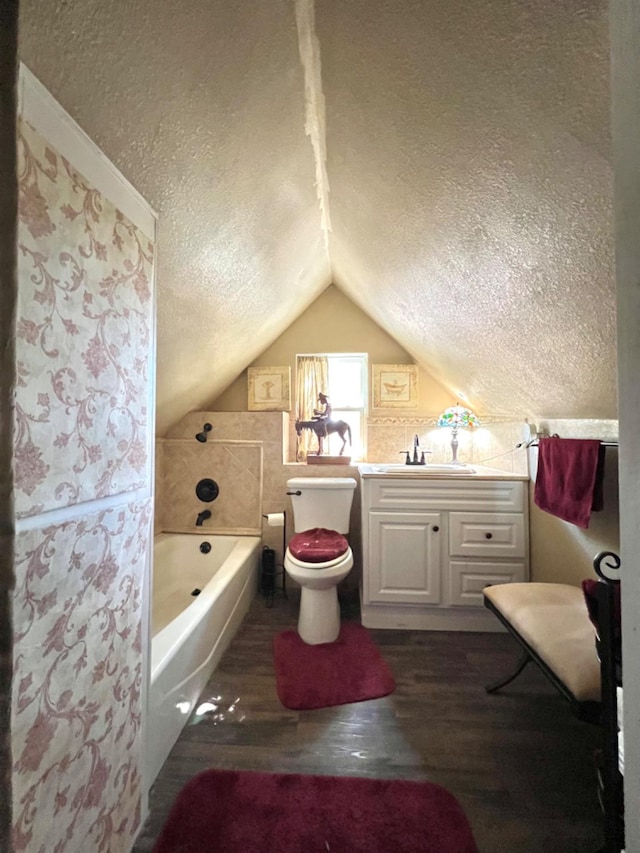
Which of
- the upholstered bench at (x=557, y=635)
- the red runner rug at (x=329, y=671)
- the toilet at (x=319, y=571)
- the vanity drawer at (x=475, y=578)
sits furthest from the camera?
the vanity drawer at (x=475, y=578)

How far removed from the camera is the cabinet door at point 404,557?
6.16 ft

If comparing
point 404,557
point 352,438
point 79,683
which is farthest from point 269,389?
point 79,683

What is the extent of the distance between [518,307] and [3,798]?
1.77 meters

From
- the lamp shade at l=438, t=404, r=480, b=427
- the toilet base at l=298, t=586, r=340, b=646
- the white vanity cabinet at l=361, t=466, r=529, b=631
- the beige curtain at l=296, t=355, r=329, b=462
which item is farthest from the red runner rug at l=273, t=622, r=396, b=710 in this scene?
the lamp shade at l=438, t=404, r=480, b=427

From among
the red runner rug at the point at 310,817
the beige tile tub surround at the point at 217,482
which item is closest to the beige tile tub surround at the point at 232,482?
the beige tile tub surround at the point at 217,482

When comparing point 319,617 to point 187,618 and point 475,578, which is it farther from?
point 475,578

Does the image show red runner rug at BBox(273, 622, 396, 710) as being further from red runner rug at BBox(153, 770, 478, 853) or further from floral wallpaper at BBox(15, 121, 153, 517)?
floral wallpaper at BBox(15, 121, 153, 517)

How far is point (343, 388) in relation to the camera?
8.79 feet

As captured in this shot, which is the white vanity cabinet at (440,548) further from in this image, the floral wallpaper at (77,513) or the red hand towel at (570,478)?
the floral wallpaper at (77,513)

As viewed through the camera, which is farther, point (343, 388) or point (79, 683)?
point (343, 388)

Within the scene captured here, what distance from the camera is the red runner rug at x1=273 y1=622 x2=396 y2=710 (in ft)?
4.51

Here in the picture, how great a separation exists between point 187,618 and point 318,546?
0.73 meters

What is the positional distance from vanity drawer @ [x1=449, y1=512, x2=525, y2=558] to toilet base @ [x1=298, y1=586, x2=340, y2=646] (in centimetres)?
77

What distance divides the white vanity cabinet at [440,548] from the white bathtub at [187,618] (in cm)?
79
